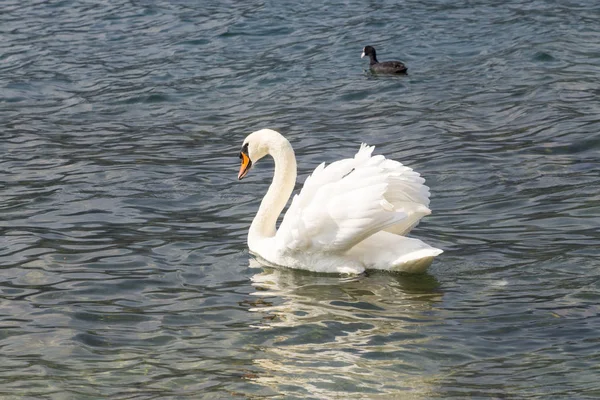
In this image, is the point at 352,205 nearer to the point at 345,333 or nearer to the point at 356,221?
the point at 356,221

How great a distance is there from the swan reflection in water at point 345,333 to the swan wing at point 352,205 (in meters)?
0.38

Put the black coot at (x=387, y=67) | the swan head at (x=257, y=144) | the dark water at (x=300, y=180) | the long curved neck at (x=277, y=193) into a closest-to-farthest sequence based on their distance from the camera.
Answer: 1. the dark water at (x=300, y=180)
2. the long curved neck at (x=277, y=193)
3. the swan head at (x=257, y=144)
4. the black coot at (x=387, y=67)

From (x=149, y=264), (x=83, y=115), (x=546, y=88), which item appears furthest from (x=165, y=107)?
(x=149, y=264)

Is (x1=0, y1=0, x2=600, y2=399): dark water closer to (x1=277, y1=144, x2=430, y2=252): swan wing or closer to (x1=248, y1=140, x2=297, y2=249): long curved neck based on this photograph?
(x1=248, y1=140, x2=297, y2=249): long curved neck

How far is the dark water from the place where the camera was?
7.22 metres

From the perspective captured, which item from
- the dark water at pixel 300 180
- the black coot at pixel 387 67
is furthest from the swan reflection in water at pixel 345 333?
the black coot at pixel 387 67

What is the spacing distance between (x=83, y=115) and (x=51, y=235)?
18.2 ft

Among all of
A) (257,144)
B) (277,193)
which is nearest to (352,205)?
(277,193)

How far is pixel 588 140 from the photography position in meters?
12.8

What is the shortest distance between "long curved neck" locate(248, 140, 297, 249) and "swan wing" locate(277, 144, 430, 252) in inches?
26.0

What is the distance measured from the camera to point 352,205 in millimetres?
8727

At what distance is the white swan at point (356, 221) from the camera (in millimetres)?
8703

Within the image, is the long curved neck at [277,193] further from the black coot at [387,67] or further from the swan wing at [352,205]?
the black coot at [387,67]

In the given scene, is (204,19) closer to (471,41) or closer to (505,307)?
(471,41)
